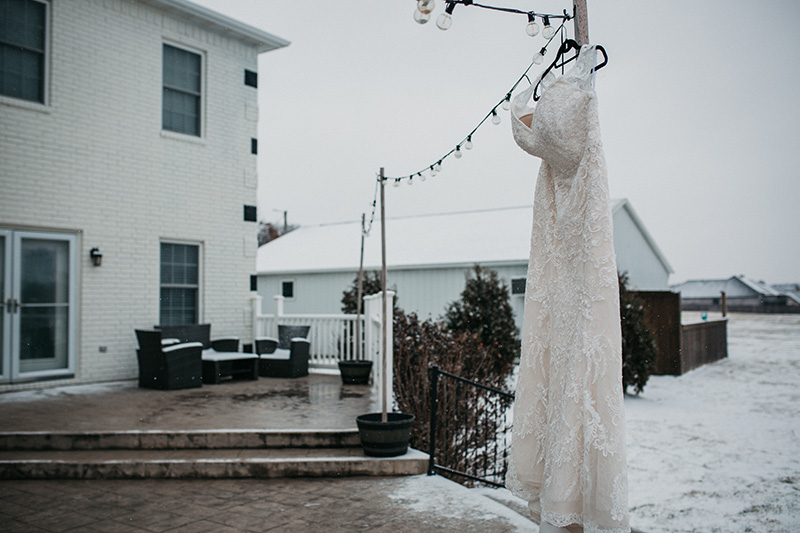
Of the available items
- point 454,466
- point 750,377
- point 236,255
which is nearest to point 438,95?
point 236,255

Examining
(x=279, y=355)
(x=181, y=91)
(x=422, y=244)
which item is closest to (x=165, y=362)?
(x=279, y=355)

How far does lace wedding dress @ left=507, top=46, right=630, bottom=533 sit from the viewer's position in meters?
2.20

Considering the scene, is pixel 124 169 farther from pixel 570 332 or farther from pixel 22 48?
pixel 570 332

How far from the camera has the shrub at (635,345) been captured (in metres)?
11.1

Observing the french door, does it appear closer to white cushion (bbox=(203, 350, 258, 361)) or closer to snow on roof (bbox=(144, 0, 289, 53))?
white cushion (bbox=(203, 350, 258, 361))

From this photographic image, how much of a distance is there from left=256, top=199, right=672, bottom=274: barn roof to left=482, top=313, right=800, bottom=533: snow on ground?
499cm

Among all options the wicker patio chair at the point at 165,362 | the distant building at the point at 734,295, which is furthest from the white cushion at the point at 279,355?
the distant building at the point at 734,295

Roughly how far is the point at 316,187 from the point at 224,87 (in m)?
15.7

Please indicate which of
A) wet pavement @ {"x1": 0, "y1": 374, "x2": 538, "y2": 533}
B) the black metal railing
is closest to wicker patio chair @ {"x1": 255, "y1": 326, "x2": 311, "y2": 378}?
wet pavement @ {"x1": 0, "y1": 374, "x2": 538, "y2": 533}

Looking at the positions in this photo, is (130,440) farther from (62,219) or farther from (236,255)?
(236,255)

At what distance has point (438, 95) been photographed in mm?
9023

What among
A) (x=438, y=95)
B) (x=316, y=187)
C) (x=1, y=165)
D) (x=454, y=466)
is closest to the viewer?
(x=454, y=466)

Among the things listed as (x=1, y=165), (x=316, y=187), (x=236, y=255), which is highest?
(x=316, y=187)

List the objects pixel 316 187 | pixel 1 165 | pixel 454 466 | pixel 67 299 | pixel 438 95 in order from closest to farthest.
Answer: pixel 454 466
pixel 1 165
pixel 67 299
pixel 438 95
pixel 316 187
